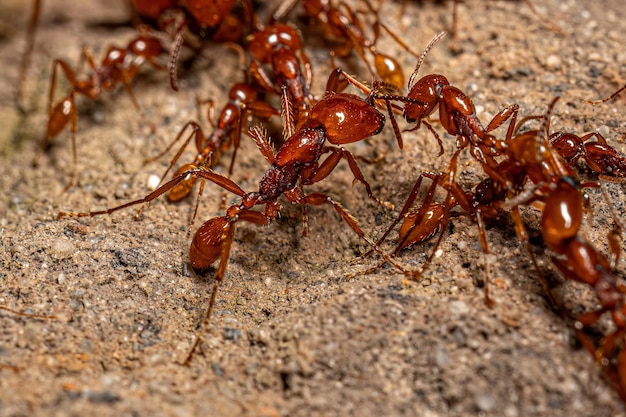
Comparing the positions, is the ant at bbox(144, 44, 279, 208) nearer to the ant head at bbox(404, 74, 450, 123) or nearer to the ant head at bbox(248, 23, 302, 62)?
the ant head at bbox(248, 23, 302, 62)

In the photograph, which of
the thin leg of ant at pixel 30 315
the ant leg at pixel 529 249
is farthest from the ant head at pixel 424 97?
the thin leg of ant at pixel 30 315

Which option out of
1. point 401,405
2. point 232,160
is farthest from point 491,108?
point 401,405

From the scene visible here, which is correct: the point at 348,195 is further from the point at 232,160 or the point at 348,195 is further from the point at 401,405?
the point at 401,405

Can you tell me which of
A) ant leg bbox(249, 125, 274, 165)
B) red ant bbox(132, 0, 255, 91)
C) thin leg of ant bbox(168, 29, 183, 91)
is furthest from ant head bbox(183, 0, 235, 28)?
ant leg bbox(249, 125, 274, 165)

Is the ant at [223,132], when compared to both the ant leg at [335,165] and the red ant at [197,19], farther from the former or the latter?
the ant leg at [335,165]

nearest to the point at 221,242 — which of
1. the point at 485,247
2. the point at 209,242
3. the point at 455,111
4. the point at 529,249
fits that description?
the point at 209,242

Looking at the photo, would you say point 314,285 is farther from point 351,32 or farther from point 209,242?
point 351,32
